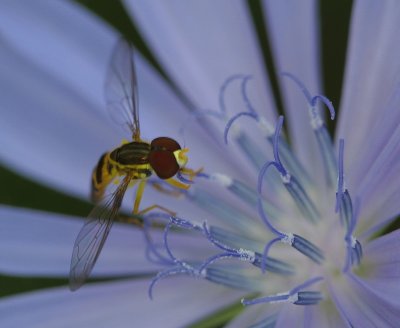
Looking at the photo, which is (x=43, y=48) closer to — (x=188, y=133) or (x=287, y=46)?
(x=188, y=133)

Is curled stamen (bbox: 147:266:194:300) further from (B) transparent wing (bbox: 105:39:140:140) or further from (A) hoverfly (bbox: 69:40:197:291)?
(B) transparent wing (bbox: 105:39:140:140)

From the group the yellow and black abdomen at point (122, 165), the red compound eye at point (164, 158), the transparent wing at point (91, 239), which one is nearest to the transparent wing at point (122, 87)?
the yellow and black abdomen at point (122, 165)

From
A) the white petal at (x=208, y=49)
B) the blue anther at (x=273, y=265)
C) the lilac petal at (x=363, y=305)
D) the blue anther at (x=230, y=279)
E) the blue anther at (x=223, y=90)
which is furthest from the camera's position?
the white petal at (x=208, y=49)

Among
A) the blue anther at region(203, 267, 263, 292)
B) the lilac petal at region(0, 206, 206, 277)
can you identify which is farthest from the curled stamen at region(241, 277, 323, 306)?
the lilac petal at region(0, 206, 206, 277)

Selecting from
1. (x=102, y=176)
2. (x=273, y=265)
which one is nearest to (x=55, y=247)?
(x=102, y=176)

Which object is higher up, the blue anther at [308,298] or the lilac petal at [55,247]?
the blue anther at [308,298]

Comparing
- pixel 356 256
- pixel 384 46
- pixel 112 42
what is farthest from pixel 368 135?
pixel 112 42

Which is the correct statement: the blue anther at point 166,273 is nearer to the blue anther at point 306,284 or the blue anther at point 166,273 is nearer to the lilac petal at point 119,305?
the lilac petal at point 119,305
